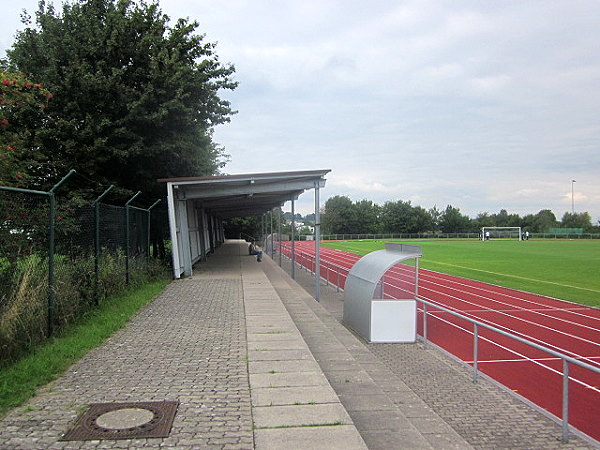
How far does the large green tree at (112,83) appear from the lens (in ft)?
54.5

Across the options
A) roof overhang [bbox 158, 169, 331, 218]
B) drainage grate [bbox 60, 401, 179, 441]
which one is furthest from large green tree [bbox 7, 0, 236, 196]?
drainage grate [bbox 60, 401, 179, 441]

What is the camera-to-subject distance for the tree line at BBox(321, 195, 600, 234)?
113000mm

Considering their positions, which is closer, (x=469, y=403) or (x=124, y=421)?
(x=124, y=421)

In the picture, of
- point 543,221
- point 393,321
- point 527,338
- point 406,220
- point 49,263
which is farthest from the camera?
point 543,221

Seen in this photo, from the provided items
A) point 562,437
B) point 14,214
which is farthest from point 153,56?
point 562,437

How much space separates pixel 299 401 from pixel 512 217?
135 m

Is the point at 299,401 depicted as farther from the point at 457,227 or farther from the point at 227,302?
the point at 457,227

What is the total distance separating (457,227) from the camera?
11406 centimetres

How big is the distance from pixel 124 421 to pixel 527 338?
931 cm

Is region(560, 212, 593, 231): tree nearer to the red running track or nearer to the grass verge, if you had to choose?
the red running track

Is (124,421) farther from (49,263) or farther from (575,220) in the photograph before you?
(575,220)

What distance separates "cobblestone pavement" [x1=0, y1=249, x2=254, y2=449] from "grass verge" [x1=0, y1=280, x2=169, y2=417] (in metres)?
0.14

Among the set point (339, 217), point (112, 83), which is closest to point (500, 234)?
point (339, 217)

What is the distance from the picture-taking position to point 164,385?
5680 mm
